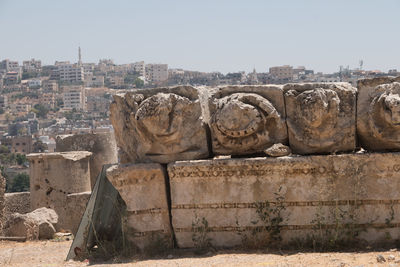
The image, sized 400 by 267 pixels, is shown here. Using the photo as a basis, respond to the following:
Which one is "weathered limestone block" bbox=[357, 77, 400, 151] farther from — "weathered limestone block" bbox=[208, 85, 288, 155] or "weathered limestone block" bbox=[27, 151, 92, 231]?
"weathered limestone block" bbox=[27, 151, 92, 231]

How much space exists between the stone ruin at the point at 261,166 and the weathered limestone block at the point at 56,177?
27.6 feet

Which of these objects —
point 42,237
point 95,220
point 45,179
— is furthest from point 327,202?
point 45,179

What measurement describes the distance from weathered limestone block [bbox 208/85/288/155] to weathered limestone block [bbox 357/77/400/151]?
75 cm

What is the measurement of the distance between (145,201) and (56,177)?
8776mm

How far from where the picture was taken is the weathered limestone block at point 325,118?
20.7 feet

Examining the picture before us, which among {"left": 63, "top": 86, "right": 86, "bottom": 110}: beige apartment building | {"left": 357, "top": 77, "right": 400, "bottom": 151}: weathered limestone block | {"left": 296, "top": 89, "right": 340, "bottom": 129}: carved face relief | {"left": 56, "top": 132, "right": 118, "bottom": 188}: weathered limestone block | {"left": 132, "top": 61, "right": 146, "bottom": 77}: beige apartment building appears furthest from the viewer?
{"left": 132, "top": 61, "right": 146, "bottom": 77}: beige apartment building

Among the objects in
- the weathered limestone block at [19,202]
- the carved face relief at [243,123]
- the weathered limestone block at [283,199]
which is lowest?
the weathered limestone block at [19,202]

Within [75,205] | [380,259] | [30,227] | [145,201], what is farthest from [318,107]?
[75,205]

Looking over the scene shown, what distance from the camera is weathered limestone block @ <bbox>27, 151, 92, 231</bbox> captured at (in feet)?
48.8

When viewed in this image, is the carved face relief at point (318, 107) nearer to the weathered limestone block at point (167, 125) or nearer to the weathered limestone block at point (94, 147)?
the weathered limestone block at point (167, 125)

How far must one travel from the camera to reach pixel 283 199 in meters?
6.24

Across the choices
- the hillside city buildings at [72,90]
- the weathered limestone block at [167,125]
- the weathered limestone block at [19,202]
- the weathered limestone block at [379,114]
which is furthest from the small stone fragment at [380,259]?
the hillside city buildings at [72,90]

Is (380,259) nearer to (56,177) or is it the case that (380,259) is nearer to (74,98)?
(56,177)

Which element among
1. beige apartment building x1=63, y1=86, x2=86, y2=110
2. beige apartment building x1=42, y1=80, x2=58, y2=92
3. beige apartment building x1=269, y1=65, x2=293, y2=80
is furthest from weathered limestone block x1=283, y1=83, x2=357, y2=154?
beige apartment building x1=42, y1=80, x2=58, y2=92
